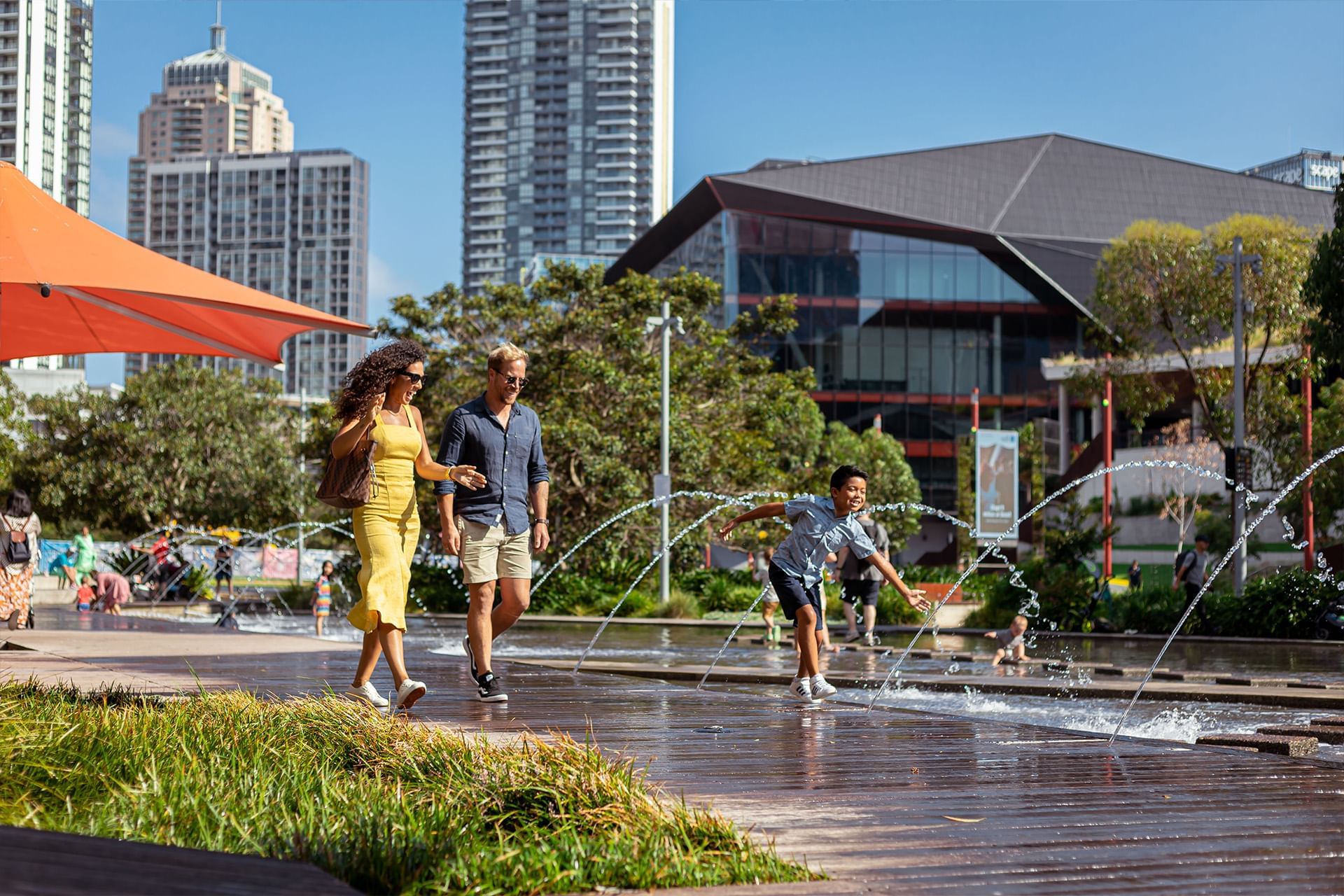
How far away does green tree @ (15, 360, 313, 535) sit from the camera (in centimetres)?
5112

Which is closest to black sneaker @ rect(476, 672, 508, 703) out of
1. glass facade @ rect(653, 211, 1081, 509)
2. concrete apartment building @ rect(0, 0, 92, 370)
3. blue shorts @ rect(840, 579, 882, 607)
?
blue shorts @ rect(840, 579, 882, 607)

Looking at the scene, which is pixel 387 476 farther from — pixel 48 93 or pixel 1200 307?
pixel 48 93

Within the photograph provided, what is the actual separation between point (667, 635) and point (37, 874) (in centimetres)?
1915

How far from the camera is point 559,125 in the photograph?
19550 centimetres

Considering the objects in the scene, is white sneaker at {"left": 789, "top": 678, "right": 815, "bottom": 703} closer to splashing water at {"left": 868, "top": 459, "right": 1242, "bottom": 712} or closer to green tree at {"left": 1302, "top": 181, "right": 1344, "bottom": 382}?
Result: splashing water at {"left": 868, "top": 459, "right": 1242, "bottom": 712}

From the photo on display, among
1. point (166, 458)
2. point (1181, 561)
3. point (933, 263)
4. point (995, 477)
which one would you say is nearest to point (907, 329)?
point (933, 263)

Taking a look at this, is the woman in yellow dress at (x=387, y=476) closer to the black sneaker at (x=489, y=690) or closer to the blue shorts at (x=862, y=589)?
the black sneaker at (x=489, y=690)

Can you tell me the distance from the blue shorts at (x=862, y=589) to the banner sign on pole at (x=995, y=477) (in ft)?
42.2

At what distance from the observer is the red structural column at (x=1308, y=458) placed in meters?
30.5

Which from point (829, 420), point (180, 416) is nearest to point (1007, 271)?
point (829, 420)

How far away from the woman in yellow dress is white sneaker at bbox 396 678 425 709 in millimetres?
75

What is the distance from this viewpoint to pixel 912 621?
80.6ft

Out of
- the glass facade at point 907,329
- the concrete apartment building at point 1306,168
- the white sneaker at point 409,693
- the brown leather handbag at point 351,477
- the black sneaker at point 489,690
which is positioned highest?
the concrete apartment building at point 1306,168

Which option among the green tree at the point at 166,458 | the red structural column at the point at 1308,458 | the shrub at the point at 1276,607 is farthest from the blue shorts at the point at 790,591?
the green tree at the point at 166,458
